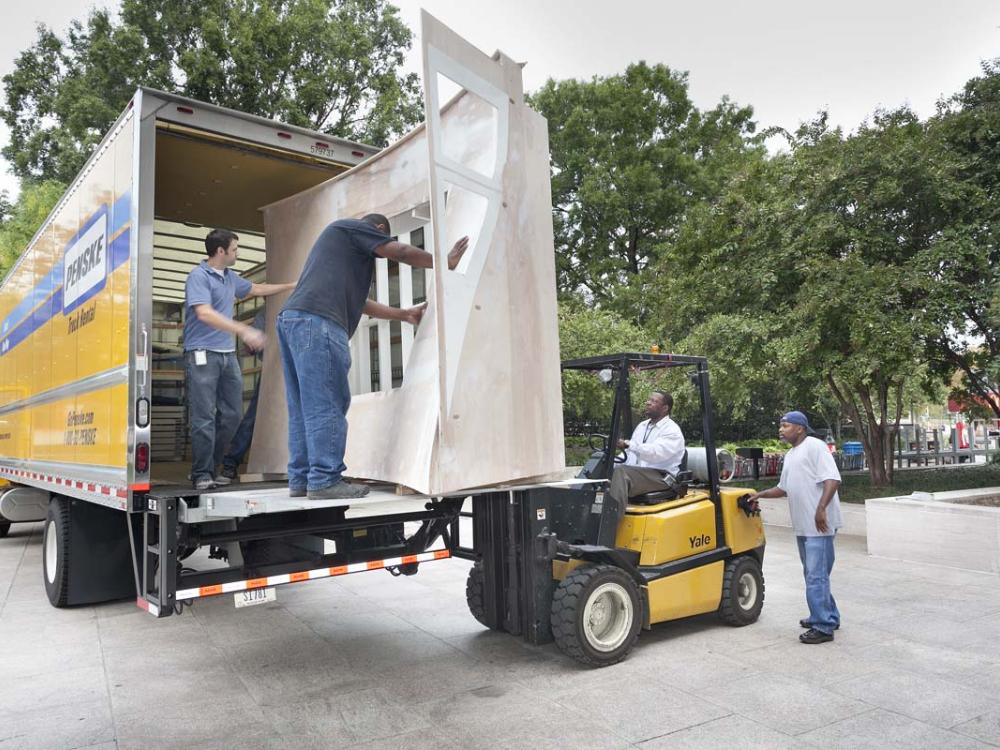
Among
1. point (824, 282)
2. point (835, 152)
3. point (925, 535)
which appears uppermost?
point (835, 152)

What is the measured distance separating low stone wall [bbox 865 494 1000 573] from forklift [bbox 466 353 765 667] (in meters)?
3.21

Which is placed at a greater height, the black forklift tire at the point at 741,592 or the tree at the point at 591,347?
the tree at the point at 591,347

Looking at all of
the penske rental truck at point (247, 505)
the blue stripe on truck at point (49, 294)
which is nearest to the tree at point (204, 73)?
the blue stripe on truck at point (49, 294)

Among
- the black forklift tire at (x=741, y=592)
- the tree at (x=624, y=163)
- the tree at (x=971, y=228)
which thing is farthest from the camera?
the tree at (x=624, y=163)

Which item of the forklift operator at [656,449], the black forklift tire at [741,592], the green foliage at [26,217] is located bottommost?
the black forklift tire at [741,592]

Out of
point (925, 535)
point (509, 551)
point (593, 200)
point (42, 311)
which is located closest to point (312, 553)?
point (509, 551)

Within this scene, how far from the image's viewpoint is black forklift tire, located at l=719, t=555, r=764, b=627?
6.02 m

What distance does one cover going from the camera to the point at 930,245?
1048 centimetres

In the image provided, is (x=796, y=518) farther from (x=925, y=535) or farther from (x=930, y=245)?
(x=930, y=245)

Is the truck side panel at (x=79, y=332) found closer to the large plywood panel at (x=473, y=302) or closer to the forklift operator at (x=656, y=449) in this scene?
the large plywood panel at (x=473, y=302)

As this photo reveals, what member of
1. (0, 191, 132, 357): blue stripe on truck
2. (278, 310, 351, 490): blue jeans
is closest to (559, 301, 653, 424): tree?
(0, 191, 132, 357): blue stripe on truck

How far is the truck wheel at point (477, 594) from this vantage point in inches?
225

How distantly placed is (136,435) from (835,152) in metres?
10.0

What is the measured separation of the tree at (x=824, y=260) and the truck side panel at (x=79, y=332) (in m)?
8.08
